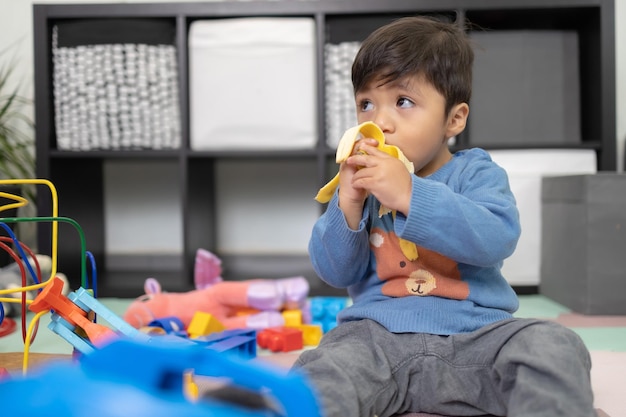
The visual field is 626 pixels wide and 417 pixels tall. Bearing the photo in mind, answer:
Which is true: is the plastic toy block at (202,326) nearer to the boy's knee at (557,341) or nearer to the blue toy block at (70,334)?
the blue toy block at (70,334)

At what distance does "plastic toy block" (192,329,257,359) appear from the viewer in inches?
38.3

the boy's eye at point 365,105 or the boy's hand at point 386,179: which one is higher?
the boy's eye at point 365,105

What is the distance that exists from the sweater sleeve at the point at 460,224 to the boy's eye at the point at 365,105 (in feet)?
0.47

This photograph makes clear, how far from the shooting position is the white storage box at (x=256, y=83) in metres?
1.68

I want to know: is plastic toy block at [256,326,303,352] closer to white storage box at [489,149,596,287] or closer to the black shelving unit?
the black shelving unit

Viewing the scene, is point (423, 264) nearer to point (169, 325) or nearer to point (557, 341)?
point (557, 341)

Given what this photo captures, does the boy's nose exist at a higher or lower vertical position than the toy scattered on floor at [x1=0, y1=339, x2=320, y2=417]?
higher

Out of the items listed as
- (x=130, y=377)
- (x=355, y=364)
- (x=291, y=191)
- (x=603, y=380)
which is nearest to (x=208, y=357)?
(x=130, y=377)

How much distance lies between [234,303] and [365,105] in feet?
2.07

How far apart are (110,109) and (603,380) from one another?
4.34ft

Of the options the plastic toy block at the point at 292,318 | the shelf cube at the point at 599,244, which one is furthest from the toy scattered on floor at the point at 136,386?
the shelf cube at the point at 599,244

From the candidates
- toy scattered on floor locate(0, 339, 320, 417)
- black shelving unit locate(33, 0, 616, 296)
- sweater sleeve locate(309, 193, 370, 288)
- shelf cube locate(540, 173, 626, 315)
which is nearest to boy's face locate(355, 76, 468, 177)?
sweater sleeve locate(309, 193, 370, 288)

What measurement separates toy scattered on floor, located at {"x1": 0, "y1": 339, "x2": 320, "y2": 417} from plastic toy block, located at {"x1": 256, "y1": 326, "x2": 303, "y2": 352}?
758 millimetres

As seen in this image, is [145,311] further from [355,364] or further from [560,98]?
[560,98]
